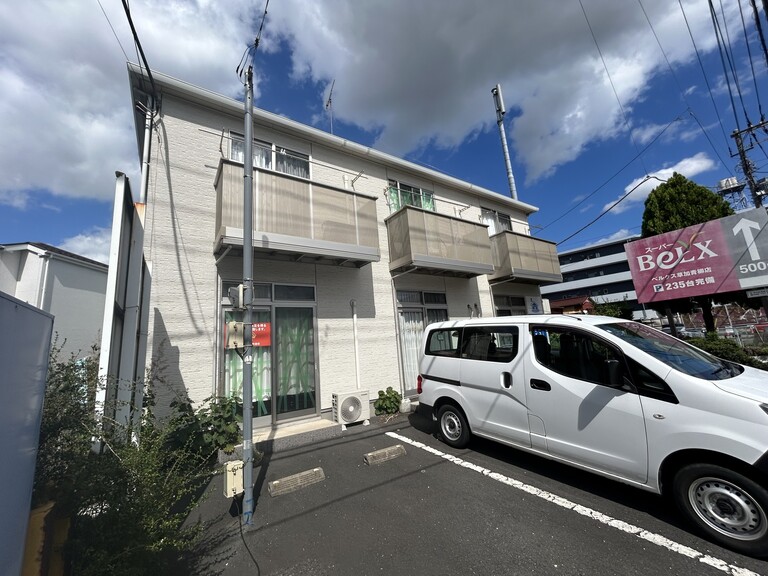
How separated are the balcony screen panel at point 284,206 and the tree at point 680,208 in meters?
13.6

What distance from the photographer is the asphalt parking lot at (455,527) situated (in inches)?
101

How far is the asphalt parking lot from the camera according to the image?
8.40 feet

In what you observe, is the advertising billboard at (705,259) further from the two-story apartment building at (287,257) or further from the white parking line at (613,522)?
the white parking line at (613,522)

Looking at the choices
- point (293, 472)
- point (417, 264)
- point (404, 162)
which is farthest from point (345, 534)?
point (404, 162)

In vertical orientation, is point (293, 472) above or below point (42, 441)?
below

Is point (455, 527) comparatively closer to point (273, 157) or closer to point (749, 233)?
point (273, 157)

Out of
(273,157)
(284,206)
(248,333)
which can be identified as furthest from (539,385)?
(273,157)

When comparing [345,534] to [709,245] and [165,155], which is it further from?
[709,245]

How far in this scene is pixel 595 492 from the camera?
11.4ft

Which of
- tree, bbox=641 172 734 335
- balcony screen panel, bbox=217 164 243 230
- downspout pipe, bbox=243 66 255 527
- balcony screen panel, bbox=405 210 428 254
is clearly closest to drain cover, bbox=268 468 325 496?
downspout pipe, bbox=243 66 255 527

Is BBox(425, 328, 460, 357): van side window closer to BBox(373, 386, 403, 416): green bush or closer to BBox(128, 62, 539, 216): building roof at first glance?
BBox(373, 386, 403, 416): green bush

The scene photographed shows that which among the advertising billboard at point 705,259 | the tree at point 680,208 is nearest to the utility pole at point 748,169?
the tree at point 680,208

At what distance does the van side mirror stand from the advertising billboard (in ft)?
26.9

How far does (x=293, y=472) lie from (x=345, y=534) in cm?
171
